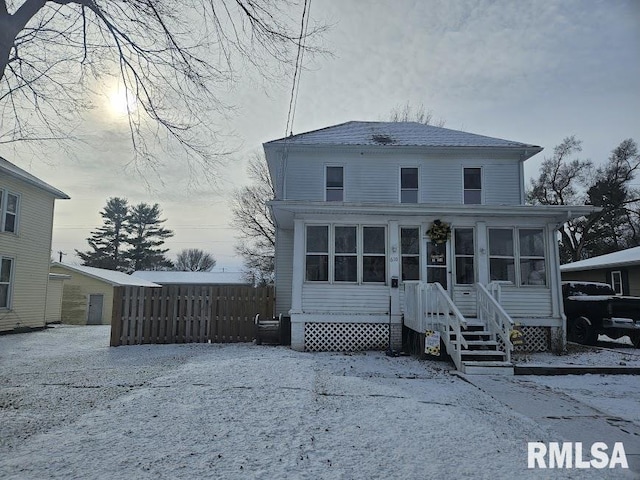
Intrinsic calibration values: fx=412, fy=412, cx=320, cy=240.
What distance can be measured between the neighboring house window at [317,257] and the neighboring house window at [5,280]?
11028 mm

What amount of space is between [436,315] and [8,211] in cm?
1447

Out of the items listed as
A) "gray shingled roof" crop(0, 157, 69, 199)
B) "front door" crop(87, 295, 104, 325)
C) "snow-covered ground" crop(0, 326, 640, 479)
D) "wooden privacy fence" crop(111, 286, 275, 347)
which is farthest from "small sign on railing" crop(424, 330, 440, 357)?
"front door" crop(87, 295, 104, 325)

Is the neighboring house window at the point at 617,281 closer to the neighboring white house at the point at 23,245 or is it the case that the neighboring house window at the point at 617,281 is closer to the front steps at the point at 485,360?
the front steps at the point at 485,360

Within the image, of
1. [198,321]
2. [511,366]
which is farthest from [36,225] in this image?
[511,366]

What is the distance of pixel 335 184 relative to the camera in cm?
1369

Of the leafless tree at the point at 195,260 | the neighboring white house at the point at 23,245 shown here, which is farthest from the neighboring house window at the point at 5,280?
the leafless tree at the point at 195,260

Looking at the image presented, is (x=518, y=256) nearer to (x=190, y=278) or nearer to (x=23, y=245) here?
(x=23, y=245)

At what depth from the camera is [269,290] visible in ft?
36.9

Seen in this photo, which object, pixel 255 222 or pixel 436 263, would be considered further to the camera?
pixel 255 222

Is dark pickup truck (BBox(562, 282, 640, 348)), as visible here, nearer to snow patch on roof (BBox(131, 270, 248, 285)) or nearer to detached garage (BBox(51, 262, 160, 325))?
detached garage (BBox(51, 262, 160, 325))

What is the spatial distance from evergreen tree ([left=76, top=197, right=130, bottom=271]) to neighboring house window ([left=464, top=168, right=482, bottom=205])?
41.2 metres

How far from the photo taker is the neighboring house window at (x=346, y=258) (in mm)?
9883

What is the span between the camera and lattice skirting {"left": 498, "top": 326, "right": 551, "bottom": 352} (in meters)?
9.64

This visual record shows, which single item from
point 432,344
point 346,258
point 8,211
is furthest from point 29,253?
point 432,344
